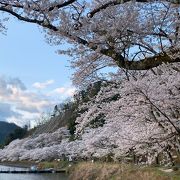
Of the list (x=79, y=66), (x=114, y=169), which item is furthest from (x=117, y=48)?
(x=114, y=169)

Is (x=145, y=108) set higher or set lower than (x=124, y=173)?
higher

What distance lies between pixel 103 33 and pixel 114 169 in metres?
18.0

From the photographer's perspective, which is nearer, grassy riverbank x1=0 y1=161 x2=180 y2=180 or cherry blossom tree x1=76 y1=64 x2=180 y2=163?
cherry blossom tree x1=76 y1=64 x2=180 y2=163

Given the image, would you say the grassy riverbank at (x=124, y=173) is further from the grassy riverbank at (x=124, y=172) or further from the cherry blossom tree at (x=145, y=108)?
the cherry blossom tree at (x=145, y=108)

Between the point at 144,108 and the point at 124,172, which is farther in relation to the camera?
the point at 124,172

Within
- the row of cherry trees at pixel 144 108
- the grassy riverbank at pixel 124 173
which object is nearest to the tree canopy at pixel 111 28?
the row of cherry trees at pixel 144 108

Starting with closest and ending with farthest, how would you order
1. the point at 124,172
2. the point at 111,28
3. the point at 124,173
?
the point at 111,28
the point at 124,173
the point at 124,172

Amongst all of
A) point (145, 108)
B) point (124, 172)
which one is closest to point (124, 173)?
point (124, 172)

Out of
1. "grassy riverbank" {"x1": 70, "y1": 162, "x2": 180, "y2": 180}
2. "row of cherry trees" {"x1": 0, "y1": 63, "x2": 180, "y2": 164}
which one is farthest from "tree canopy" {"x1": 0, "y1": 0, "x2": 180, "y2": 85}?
"grassy riverbank" {"x1": 70, "y1": 162, "x2": 180, "y2": 180}

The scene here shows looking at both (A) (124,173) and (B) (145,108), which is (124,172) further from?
(B) (145,108)

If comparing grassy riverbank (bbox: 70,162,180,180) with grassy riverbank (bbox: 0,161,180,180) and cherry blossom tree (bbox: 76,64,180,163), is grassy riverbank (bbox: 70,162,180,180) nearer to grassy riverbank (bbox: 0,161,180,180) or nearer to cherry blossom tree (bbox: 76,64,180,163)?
grassy riverbank (bbox: 0,161,180,180)

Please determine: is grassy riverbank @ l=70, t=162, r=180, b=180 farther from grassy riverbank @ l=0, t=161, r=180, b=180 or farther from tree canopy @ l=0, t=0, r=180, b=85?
tree canopy @ l=0, t=0, r=180, b=85

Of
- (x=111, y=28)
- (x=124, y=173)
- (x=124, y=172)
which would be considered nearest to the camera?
(x=111, y=28)

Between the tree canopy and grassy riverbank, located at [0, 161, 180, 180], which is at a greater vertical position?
the tree canopy
